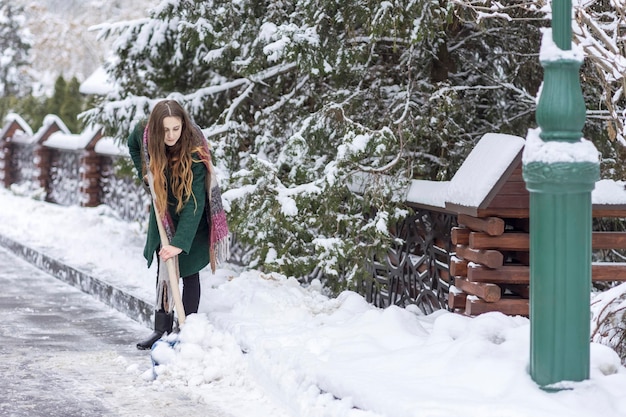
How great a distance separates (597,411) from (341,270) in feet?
15.3

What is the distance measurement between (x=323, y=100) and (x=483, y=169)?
9.83 feet

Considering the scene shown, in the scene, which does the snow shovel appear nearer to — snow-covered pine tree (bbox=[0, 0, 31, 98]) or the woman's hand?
the woman's hand

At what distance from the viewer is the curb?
8773 mm

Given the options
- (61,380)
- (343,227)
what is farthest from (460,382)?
(343,227)

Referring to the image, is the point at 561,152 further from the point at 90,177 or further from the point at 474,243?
the point at 90,177

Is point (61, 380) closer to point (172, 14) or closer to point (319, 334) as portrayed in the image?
point (319, 334)

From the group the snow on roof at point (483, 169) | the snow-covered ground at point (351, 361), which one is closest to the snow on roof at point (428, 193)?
the snow on roof at point (483, 169)

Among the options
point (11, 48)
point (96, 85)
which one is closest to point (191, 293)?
point (96, 85)

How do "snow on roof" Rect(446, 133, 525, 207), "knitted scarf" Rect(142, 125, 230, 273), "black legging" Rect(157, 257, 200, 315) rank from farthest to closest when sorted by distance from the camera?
"black legging" Rect(157, 257, 200, 315) < "knitted scarf" Rect(142, 125, 230, 273) < "snow on roof" Rect(446, 133, 525, 207)

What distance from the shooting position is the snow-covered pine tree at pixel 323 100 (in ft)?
27.1

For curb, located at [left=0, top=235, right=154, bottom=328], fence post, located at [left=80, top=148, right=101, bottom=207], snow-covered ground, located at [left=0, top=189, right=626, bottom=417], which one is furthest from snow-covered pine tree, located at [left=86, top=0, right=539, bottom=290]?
fence post, located at [left=80, top=148, right=101, bottom=207]

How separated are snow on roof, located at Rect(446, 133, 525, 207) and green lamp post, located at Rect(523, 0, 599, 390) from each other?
1954 millimetres

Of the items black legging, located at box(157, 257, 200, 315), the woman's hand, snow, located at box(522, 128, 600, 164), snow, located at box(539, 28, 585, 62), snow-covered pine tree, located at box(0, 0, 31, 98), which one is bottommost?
black legging, located at box(157, 257, 200, 315)

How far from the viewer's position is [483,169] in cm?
670
